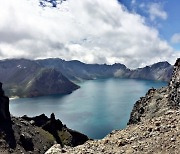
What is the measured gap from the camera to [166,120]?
105 ft

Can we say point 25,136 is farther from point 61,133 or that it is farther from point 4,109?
point 61,133

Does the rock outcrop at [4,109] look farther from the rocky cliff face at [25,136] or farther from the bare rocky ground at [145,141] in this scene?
the bare rocky ground at [145,141]

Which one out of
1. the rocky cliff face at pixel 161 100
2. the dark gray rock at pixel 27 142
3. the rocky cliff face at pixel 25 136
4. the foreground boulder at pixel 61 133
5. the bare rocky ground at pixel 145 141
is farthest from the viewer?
the foreground boulder at pixel 61 133

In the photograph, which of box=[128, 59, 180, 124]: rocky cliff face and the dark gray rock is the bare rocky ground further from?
the dark gray rock

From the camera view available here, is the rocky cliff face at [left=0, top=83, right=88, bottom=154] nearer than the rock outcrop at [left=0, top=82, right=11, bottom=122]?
Yes

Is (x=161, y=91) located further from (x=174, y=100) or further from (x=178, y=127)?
(x=178, y=127)

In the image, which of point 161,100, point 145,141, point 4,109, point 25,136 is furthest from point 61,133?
point 145,141

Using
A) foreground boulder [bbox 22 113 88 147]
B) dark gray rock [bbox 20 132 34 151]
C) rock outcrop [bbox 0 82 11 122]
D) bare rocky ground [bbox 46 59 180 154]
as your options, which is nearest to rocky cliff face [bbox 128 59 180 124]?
bare rocky ground [bbox 46 59 180 154]

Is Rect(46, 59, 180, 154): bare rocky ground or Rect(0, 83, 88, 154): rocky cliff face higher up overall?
Rect(0, 83, 88, 154): rocky cliff face

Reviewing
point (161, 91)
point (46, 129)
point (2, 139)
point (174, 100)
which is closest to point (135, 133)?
point (174, 100)

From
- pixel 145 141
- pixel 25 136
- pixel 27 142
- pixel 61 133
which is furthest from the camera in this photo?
pixel 61 133

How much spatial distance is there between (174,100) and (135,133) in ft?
114

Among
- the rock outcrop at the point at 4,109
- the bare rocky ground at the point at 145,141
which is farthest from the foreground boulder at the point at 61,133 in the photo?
the bare rocky ground at the point at 145,141

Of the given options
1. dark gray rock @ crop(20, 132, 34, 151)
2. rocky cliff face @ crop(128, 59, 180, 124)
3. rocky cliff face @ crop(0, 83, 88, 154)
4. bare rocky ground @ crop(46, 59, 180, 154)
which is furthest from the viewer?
dark gray rock @ crop(20, 132, 34, 151)
